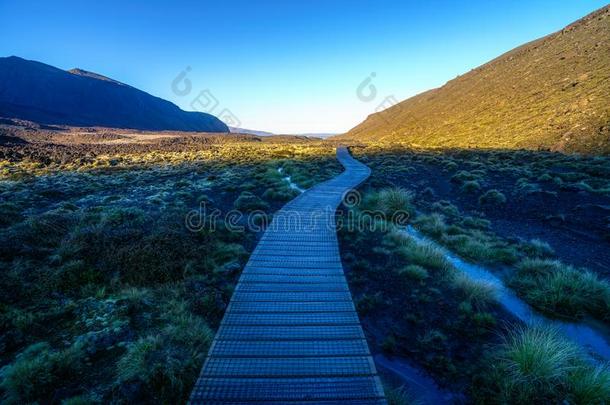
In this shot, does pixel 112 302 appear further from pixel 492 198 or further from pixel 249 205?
pixel 492 198

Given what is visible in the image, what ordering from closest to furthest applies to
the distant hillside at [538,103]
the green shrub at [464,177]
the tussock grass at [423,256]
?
the tussock grass at [423,256] → the green shrub at [464,177] → the distant hillside at [538,103]

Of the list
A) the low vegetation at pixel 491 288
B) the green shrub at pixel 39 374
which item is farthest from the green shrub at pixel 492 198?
the green shrub at pixel 39 374

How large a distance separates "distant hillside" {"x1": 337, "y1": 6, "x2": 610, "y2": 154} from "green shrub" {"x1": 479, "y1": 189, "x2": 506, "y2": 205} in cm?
1947

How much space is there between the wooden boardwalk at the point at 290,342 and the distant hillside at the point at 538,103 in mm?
34281

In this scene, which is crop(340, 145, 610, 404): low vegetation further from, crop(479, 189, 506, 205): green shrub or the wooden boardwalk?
the wooden boardwalk

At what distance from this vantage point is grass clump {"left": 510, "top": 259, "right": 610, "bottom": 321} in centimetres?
676

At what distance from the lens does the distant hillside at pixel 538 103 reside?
36062 millimetres

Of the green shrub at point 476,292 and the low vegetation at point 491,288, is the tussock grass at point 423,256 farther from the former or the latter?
the green shrub at point 476,292

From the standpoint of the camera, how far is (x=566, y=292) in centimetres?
716

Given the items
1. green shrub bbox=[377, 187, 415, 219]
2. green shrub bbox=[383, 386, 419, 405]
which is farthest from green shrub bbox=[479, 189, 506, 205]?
green shrub bbox=[383, 386, 419, 405]

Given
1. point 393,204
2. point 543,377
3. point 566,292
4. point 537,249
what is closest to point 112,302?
point 543,377

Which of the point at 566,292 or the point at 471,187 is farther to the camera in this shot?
the point at 471,187

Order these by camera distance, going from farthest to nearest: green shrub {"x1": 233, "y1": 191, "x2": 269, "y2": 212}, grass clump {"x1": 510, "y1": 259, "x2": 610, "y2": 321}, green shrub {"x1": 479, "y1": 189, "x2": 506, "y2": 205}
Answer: green shrub {"x1": 479, "y1": 189, "x2": 506, "y2": 205}
green shrub {"x1": 233, "y1": 191, "x2": 269, "y2": 212}
grass clump {"x1": 510, "y1": 259, "x2": 610, "y2": 321}

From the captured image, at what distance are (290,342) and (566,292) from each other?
6875mm
